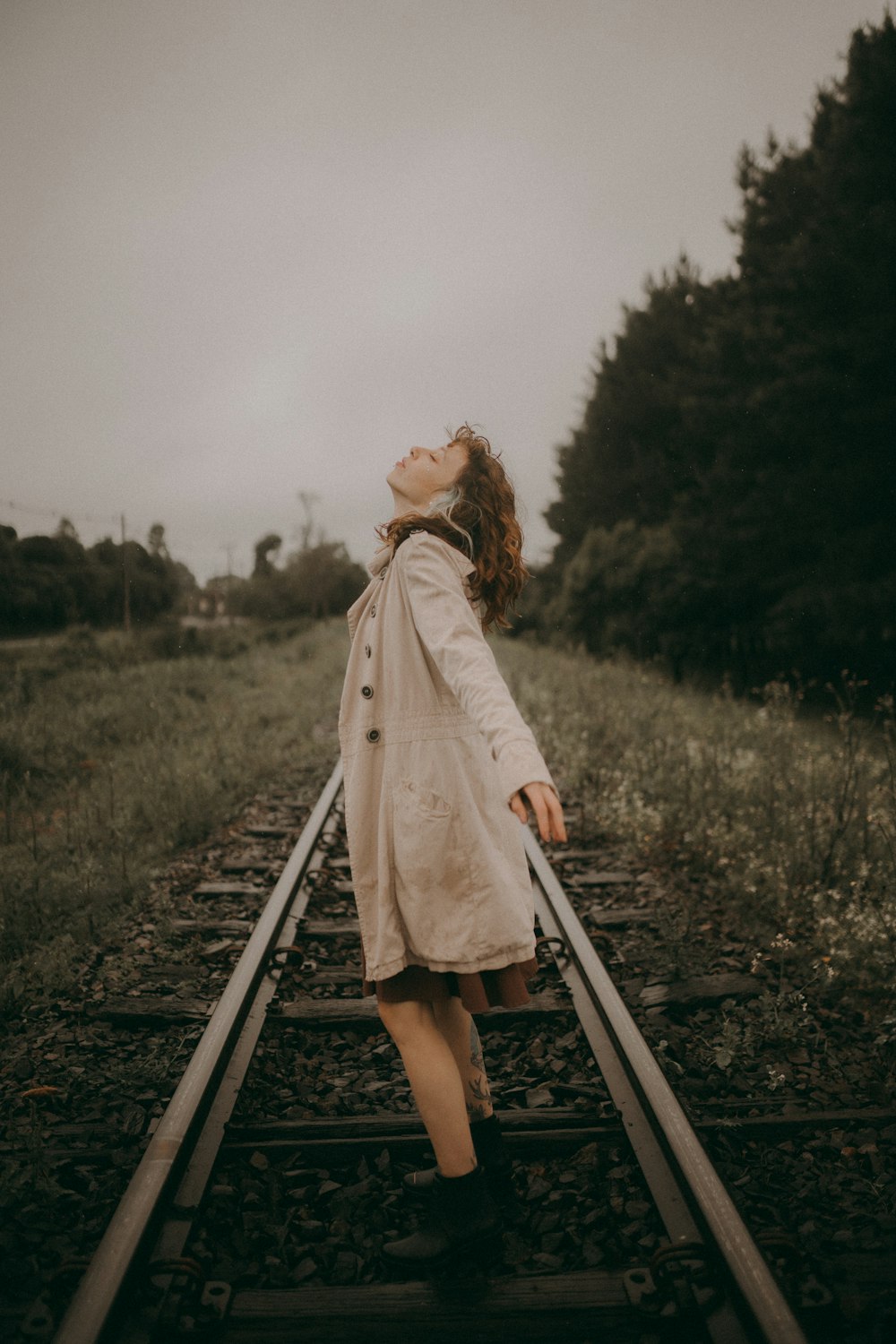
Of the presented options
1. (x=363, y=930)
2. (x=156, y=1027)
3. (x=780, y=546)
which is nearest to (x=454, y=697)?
(x=363, y=930)

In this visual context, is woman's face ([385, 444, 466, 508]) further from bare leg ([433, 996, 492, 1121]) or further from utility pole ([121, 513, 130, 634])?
utility pole ([121, 513, 130, 634])

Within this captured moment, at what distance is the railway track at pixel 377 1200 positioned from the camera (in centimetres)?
169

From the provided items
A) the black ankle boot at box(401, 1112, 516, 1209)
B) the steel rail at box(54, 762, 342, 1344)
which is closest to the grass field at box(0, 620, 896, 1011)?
the steel rail at box(54, 762, 342, 1344)

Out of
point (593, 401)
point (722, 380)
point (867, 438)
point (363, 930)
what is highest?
point (593, 401)

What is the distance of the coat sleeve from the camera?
1482 millimetres

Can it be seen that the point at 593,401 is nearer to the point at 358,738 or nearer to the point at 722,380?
the point at 722,380

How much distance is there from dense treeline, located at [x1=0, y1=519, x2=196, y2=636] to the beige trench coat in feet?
21.4

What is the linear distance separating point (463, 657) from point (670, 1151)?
1.53 m

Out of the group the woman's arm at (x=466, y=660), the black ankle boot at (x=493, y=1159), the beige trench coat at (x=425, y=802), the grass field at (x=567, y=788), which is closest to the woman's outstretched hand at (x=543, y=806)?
the woman's arm at (x=466, y=660)

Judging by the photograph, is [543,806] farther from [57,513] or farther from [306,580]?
[306,580]

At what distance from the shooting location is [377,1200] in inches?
84.0

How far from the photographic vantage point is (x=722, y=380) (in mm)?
13047

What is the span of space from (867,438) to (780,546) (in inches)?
73.1

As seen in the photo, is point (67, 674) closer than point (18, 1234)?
No
